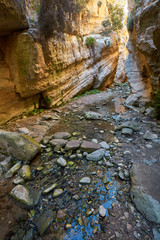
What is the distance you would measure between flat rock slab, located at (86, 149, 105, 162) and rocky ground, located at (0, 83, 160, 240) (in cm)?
2

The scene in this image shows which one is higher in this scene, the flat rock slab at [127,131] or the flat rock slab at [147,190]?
the flat rock slab at [147,190]

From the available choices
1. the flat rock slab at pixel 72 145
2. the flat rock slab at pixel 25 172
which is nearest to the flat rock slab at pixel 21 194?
the flat rock slab at pixel 25 172

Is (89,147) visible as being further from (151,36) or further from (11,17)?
(151,36)

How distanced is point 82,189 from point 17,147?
1582 millimetres

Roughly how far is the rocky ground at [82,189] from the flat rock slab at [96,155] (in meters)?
0.02

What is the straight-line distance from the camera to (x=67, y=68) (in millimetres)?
7125

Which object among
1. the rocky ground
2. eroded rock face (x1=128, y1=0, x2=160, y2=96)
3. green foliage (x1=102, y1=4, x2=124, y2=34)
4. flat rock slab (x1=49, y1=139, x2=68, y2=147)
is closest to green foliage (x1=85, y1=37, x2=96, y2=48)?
eroded rock face (x1=128, y1=0, x2=160, y2=96)

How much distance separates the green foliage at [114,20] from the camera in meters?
14.0

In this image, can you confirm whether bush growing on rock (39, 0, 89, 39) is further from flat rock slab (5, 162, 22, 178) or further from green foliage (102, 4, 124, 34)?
green foliage (102, 4, 124, 34)

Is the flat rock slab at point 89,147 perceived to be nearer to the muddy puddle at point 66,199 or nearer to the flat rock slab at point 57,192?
the muddy puddle at point 66,199

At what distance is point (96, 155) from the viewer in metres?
2.67

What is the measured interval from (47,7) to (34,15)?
0.77 metres

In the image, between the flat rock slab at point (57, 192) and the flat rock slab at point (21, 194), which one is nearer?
the flat rock slab at point (21, 194)

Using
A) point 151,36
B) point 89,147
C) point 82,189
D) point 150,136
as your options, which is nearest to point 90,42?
point 151,36
